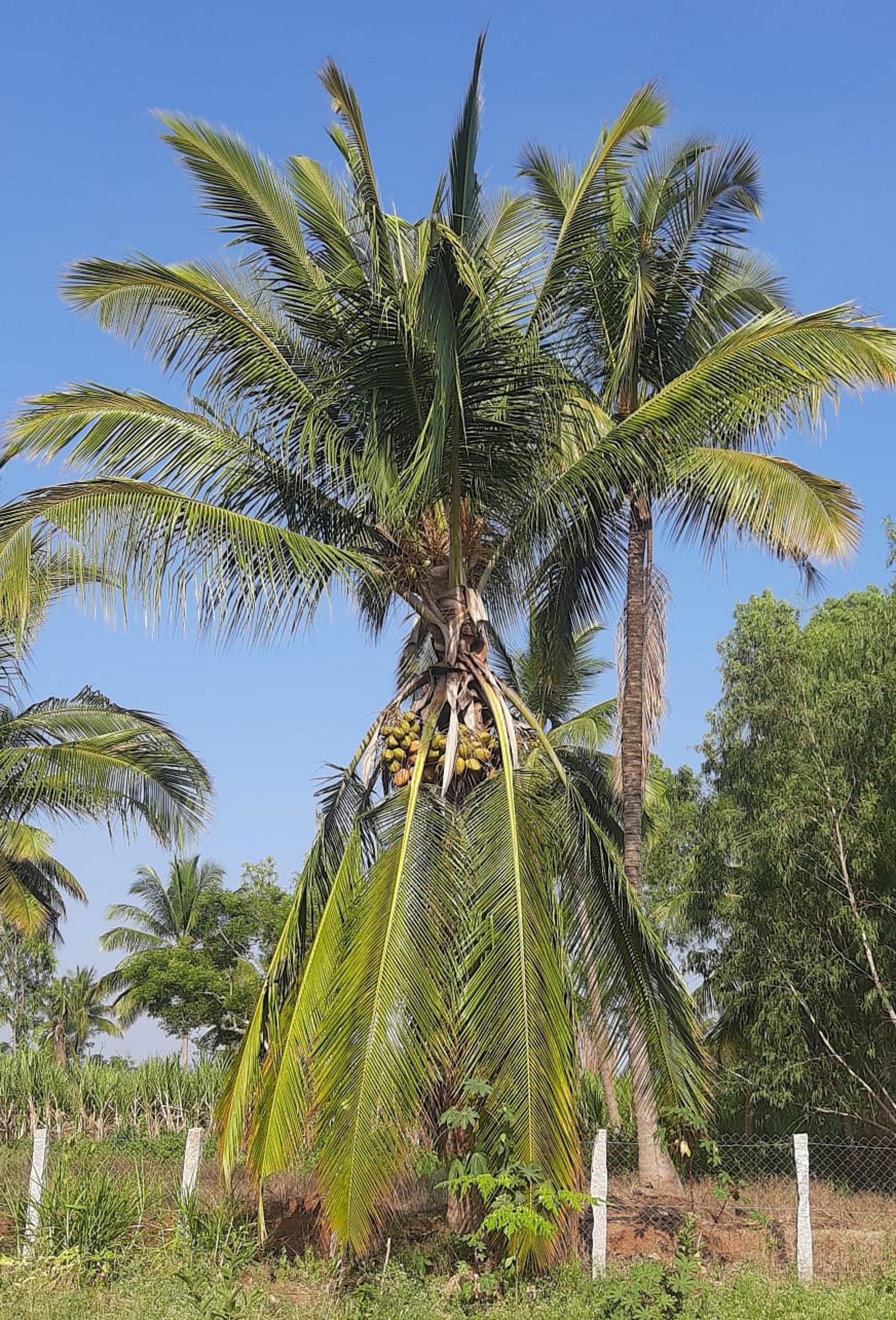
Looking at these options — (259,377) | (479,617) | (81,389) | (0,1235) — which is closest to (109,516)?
(81,389)

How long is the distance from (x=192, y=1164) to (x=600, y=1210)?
3.15 m

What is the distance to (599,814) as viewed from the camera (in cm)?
952

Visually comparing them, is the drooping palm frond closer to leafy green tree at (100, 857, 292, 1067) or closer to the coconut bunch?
the coconut bunch

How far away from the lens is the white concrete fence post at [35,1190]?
902cm

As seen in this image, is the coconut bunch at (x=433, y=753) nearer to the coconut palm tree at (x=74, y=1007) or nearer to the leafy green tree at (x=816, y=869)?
the leafy green tree at (x=816, y=869)

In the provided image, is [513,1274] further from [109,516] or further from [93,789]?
[93,789]

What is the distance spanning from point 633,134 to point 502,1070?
6912 millimetres

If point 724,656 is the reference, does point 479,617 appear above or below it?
below

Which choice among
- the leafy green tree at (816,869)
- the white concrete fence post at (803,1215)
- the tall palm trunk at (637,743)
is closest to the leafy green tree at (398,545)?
the white concrete fence post at (803,1215)

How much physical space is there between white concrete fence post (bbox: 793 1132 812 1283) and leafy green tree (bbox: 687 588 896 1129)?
4720 mm

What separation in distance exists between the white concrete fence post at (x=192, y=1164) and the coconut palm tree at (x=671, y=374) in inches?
135

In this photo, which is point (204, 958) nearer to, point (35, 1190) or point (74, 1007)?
point (74, 1007)

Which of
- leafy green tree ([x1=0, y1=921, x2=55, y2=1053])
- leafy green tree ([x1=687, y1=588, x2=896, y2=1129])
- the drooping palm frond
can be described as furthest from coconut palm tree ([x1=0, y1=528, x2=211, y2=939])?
leafy green tree ([x1=0, y1=921, x2=55, y2=1053])

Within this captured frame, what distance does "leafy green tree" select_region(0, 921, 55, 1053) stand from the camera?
34.8 meters
